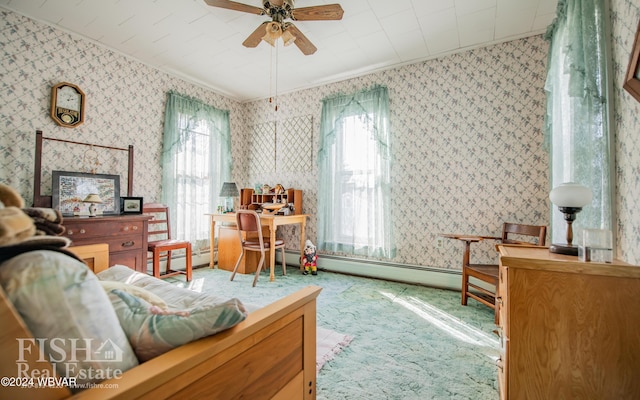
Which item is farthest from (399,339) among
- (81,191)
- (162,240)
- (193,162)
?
(193,162)

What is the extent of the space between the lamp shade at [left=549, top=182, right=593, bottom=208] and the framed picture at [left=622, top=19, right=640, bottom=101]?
1.30 ft

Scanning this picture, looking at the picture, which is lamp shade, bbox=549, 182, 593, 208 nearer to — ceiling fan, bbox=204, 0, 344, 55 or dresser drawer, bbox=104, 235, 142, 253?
ceiling fan, bbox=204, 0, 344, 55

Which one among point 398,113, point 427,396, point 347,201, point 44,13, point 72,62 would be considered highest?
point 44,13

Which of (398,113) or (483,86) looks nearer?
A: (483,86)

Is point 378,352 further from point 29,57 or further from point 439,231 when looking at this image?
point 29,57

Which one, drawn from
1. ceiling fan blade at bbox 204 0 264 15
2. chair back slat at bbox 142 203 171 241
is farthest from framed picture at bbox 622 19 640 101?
chair back slat at bbox 142 203 171 241

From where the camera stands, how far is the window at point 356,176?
352 cm

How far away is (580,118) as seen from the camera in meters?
1.54

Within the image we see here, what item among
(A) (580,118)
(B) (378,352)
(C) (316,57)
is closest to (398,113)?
(C) (316,57)

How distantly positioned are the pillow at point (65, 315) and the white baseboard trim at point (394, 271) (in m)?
3.15

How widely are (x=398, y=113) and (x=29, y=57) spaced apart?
389 cm

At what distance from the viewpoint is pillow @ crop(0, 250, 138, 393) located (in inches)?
21.0

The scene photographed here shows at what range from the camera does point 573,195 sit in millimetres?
1255

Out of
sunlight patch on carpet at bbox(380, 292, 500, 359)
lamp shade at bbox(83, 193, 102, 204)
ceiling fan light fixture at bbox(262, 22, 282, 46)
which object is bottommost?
sunlight patch on carpet at bbox(380, 292, 500, 359)
